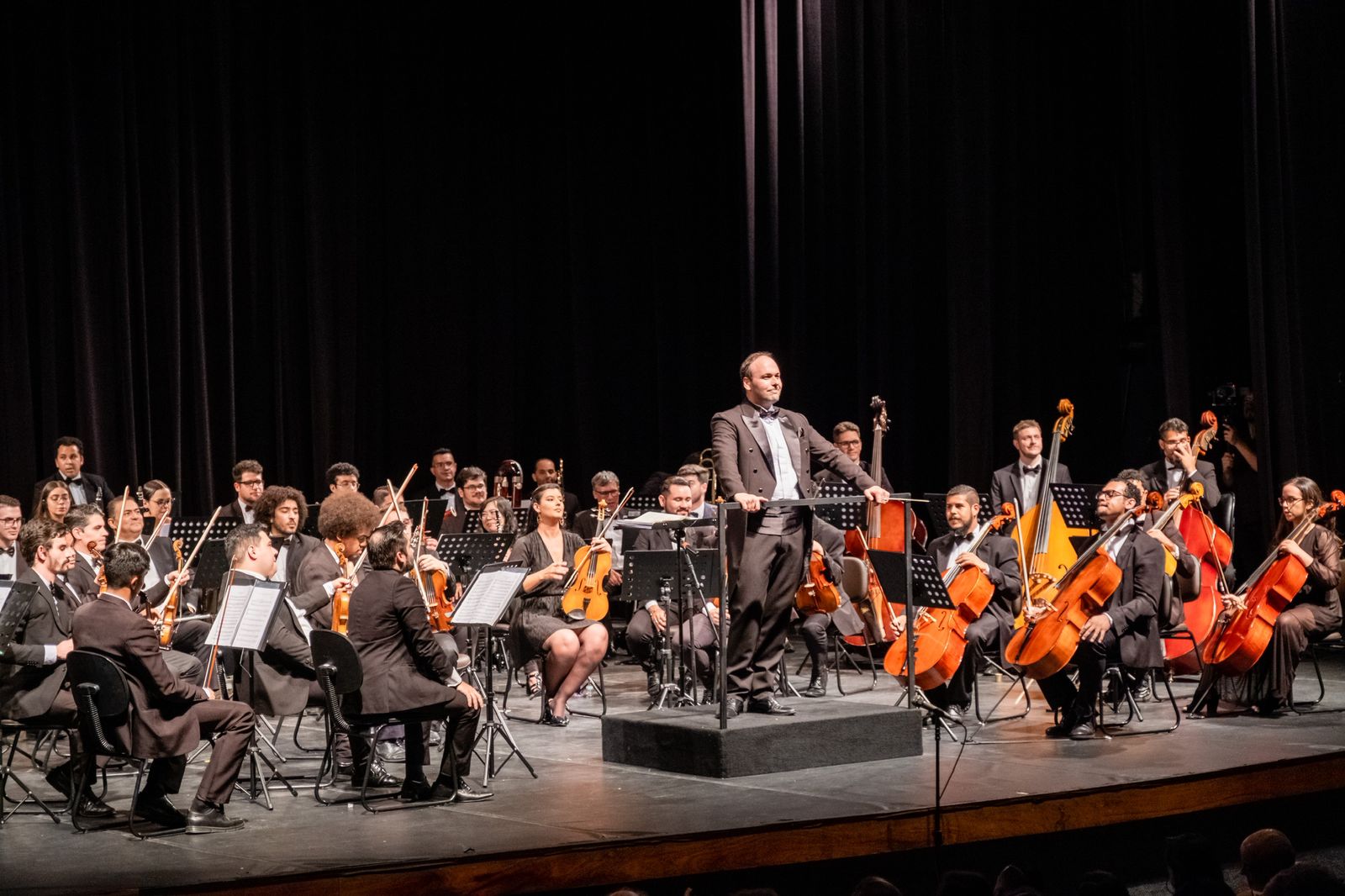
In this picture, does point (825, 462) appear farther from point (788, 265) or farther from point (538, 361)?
point (538, 361)

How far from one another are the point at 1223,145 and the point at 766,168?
3088 millimetres

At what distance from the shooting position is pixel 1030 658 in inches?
254

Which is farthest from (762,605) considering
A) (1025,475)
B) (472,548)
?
(1025,475)

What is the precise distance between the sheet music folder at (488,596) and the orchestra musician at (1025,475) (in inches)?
136

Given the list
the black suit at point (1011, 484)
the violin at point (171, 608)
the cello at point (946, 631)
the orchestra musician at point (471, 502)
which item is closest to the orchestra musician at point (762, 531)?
the cello at point (946, 631)

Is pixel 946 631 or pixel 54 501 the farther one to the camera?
pixel 54 501

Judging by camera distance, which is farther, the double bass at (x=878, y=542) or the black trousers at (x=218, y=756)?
the double bass at (x=878, y=542)

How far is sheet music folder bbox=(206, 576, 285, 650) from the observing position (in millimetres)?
5539

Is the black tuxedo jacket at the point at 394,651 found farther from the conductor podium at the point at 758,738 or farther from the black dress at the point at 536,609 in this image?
the black dress at the point at 536,609

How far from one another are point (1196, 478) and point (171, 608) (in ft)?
17.5

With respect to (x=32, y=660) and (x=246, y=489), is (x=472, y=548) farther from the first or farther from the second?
(x=246, y=489)

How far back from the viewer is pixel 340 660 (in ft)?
17.7

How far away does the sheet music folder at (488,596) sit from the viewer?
5914 mm

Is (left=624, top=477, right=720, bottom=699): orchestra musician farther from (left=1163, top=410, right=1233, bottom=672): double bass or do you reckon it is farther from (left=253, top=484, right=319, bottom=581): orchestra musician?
(left=1163, top=410, right=1233, bottom=672): double bass
